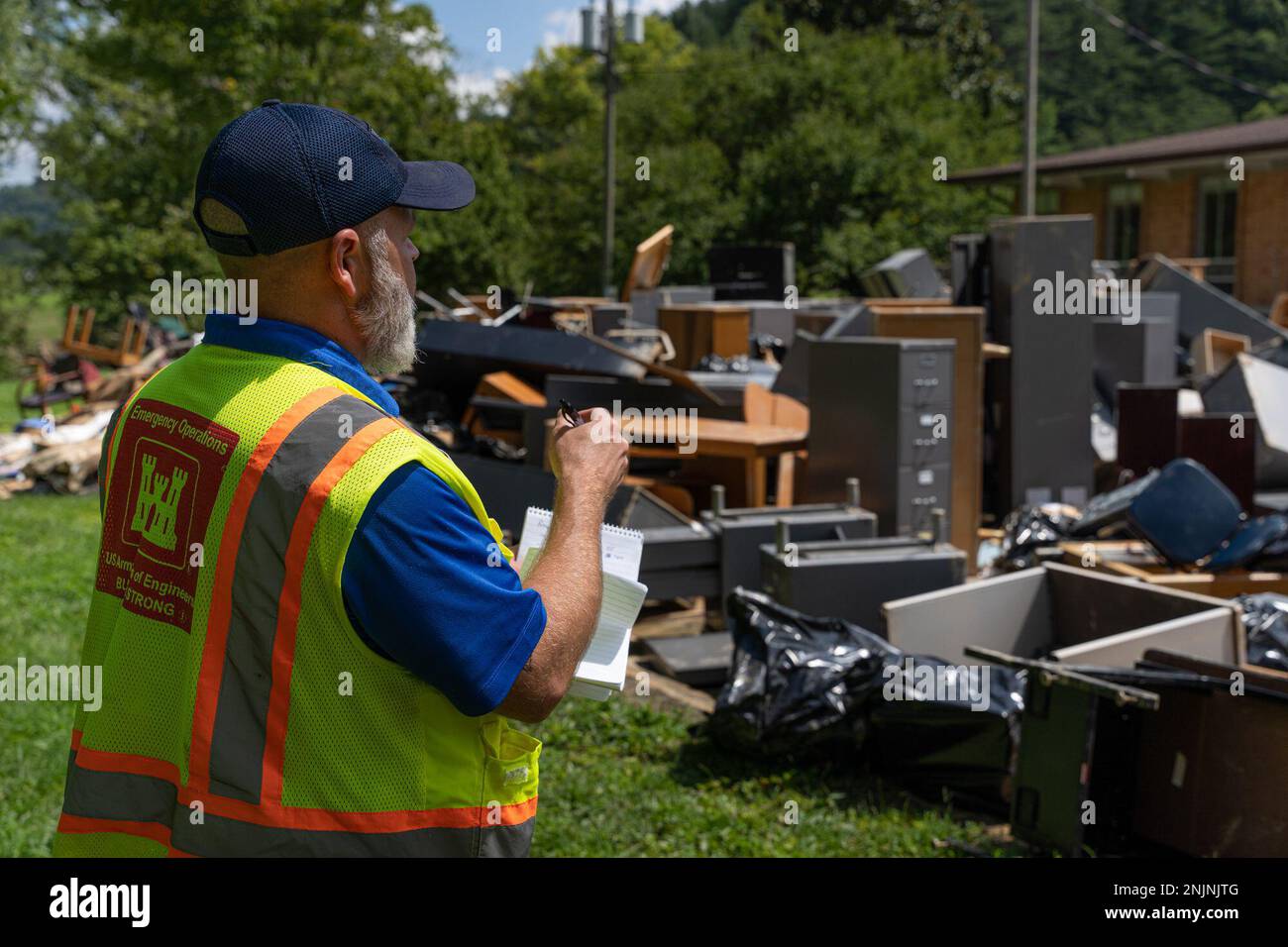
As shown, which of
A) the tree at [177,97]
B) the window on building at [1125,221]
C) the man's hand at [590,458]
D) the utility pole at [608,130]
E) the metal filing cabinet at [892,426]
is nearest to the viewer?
the man's hand at [590,458]

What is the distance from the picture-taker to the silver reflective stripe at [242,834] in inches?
68.9

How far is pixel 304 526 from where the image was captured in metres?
1.68

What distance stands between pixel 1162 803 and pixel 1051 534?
10.3 ft

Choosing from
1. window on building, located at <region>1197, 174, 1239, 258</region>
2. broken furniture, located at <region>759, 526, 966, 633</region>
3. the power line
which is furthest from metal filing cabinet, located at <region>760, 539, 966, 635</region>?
the power line

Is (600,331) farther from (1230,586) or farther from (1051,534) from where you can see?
(1230,586)

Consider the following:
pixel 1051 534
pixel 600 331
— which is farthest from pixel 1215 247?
pixel 1051 534

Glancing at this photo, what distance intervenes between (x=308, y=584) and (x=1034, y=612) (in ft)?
14.0

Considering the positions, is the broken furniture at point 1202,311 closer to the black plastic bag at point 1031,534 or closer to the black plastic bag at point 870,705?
the black plastic bag at point 1031,534

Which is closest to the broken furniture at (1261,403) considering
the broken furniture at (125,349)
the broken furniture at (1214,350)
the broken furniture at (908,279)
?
the broken furniture at (1214,350)

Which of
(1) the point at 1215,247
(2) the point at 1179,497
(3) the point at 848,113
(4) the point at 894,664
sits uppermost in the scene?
(3) the point at 848,113

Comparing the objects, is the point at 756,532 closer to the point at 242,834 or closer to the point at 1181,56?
the point at 242,834

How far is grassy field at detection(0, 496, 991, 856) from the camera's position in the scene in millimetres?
4277

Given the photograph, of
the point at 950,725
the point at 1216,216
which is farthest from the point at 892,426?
the point at 1216,216

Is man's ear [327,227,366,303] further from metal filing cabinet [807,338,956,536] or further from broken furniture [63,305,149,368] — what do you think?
broken furniture [63,305,149,368]
